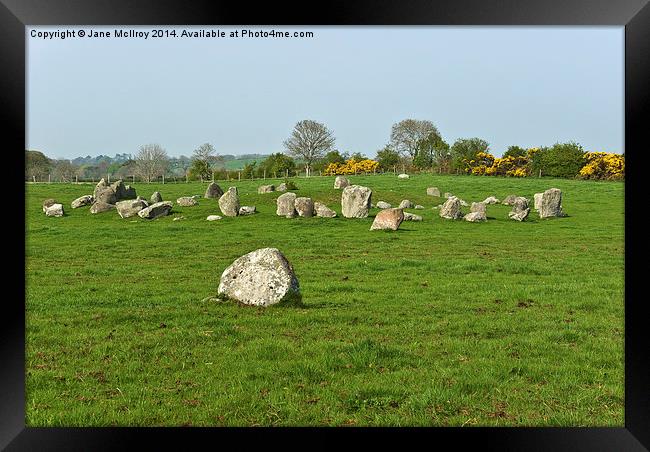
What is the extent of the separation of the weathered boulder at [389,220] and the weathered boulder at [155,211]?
11.2 metres

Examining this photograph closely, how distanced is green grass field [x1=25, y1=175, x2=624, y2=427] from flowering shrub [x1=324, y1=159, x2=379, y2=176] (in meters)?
37.4

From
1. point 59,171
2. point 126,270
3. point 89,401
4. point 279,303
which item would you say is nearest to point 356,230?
point 126,270

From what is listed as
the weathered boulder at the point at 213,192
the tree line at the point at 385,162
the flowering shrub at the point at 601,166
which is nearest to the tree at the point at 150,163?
the tree line at the point at 385,162

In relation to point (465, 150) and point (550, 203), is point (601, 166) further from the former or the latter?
point (550, 203)

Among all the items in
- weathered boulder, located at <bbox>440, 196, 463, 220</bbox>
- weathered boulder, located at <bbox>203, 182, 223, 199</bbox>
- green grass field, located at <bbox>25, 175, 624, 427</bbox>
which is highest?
weathered boulder, located at <bbox>203, 182, 223, 199</bbox>

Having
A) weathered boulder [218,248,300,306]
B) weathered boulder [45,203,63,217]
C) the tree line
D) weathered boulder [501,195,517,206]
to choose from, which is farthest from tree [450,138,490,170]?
weathered boulder [218,248,300,306]

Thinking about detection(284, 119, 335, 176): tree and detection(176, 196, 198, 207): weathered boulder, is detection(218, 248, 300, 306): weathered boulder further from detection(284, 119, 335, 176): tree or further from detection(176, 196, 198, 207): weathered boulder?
detection(284, 119, 335, 176): tree

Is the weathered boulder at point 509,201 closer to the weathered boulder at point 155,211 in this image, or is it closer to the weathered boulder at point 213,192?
the weathered boulder at point 213,192

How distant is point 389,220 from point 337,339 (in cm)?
1551

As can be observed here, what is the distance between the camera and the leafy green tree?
201 ft

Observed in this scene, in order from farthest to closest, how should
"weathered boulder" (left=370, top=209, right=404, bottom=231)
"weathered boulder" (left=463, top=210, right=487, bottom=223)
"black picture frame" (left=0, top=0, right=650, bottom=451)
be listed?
"weathered boulder" (left=463, top=210, right=487, bottom=223), "weathered boulder" (left=370, top=209, right=404, bottom=231), "black picture frame" (left=0, top=0, right=650, bottom=451)

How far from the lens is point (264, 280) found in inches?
412
